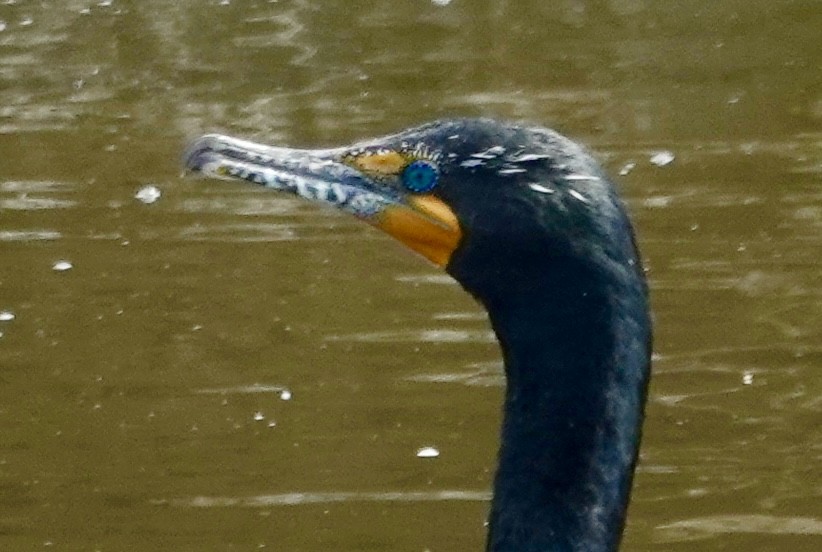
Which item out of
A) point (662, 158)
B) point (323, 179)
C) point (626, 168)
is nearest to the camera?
point (323, 179)

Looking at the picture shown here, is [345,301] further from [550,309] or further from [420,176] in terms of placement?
[550,309]

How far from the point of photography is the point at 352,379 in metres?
7.35

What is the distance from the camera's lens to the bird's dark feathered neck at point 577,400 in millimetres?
3469

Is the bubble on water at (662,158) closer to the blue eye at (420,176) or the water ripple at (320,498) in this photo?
the water ripple at (320,498)

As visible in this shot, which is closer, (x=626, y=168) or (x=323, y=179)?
(x=323, y=179)

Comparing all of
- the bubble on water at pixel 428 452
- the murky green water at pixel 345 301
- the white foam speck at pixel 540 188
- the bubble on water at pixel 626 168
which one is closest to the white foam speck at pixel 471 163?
the white foam speck at pixel 540 188

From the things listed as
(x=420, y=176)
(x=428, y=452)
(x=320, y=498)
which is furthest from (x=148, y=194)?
(x=420, y=176)

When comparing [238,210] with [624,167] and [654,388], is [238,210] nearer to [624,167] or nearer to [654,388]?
[624,167]

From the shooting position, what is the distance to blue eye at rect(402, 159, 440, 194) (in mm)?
3771

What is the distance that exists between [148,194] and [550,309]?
5870 millimetres

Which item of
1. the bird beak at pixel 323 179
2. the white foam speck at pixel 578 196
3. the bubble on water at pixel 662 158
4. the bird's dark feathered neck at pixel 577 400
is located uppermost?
the white foam speck at pixel 578 196

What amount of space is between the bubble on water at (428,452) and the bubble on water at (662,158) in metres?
2.97

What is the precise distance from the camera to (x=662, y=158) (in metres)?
9.52

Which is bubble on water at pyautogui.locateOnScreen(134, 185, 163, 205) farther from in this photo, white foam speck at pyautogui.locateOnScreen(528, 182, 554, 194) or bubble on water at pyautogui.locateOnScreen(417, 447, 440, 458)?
white foam speck at pyautogui.locateOnScreen(528, 182, 554, 194)
